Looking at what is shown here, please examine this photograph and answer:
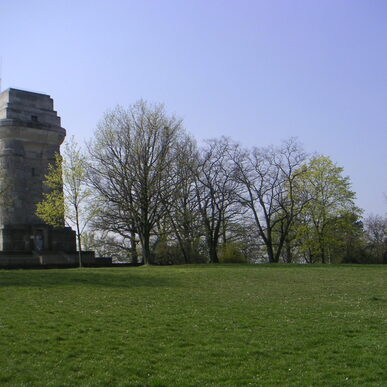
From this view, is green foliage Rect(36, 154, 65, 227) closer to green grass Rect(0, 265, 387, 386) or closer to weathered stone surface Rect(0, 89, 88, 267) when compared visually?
weathered stone surface Rect(0, 89, 88, 267)

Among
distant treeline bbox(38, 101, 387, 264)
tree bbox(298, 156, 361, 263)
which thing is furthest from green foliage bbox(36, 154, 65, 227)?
tree bbox(298, 156, 361, 263)

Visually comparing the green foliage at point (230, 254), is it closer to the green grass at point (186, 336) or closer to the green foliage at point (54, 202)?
the green foliage at point (54, 202)

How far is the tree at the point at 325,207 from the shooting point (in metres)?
57.7

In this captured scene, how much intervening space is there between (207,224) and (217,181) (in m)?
5.22

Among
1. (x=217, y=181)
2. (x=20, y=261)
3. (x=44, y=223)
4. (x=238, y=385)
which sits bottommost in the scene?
(x=238, y=385)

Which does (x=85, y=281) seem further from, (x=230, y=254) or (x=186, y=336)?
(x=230, y=254)

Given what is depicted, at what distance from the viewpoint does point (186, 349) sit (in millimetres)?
12609

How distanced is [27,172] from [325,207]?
31.8m

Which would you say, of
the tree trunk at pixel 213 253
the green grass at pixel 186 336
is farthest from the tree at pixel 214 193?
the green grass at pixel 186 336

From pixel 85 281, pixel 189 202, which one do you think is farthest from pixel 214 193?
pixel 85 281

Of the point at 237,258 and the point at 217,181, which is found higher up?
the point at 217,181

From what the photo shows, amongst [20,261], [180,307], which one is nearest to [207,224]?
[20,261]

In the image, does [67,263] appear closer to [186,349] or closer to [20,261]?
[20,261]

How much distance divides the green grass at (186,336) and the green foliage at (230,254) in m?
28.2
